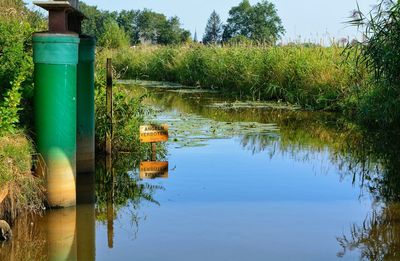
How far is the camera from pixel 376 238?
5773mm

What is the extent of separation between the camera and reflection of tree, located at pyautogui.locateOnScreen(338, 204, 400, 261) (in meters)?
5.34

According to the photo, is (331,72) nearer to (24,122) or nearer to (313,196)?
(313,196)

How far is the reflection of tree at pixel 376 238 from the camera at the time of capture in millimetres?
5344

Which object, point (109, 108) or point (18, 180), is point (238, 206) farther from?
point (109, 108)

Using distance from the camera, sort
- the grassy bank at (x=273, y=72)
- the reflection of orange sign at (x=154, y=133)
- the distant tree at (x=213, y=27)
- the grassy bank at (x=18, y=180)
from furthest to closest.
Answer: the distant tree at (x=213, y=27) < the grassy bank at (x=273, y=72) < the reflection of orange sign at (x=154, y=133) < the grassy bank at (x=18, y=180)

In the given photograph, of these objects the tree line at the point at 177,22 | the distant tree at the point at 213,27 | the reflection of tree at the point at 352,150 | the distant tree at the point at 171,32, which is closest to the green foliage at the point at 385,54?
the reflection of tree at the point at 352,150

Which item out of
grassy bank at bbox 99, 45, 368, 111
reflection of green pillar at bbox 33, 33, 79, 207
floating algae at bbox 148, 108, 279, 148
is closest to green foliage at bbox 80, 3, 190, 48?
grassy bank at bbox 99, 45, 368, 111

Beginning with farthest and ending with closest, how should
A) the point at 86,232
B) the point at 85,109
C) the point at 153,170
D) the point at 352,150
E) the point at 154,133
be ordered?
the point at 352,150 < the point at 154,133 < the point at 153,170 < the point at 85,109 < the point at 86,232

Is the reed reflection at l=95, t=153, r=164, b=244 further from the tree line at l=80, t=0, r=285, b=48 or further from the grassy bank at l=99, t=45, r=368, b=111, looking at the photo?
the tree line at l=80, t=0, r=285, b=48

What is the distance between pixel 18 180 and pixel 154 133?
3.31 m

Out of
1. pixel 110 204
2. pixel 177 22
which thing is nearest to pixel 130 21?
pixel 177 22

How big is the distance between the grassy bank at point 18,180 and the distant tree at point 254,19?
88.3 metres

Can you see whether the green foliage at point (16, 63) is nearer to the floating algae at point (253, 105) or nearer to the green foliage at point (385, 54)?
the green foliage at point (385, 54)

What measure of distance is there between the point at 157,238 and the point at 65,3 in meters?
2.52
